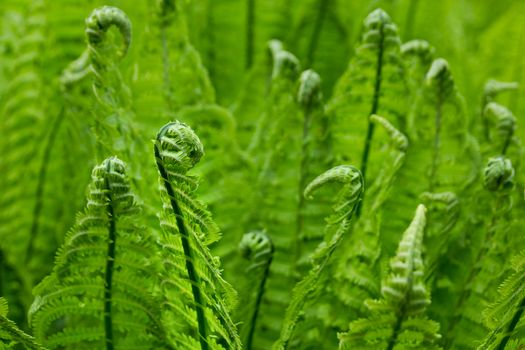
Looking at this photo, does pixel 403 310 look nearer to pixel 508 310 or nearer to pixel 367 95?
pixel 508 310

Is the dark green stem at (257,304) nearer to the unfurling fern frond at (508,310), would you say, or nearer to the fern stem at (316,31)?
the unfurling fern frond at (508,310)

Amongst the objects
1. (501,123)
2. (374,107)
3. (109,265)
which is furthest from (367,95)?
(109,265)

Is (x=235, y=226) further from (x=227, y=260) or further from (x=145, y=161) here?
(x=145, y=161)

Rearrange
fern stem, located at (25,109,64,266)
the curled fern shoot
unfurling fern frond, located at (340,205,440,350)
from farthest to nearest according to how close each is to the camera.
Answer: fern stem, located at (25,109,64,266) < the curled fern shoot < unfurling fern frond, located at (340,205,440,350)

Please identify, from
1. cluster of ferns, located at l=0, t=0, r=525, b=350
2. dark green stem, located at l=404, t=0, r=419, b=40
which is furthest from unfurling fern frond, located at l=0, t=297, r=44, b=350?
dark green stem, located at l=404, t=0, r=419, b=40

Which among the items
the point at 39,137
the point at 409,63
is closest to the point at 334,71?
the point at 409,63

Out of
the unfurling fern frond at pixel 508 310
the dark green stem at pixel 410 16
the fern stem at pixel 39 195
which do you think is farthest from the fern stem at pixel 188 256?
the dark green stem at pixel 410 16

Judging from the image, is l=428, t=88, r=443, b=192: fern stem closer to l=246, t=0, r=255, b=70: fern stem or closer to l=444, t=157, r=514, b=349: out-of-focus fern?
l=444, t=157, r=514, b=349: out-of-focus fern
